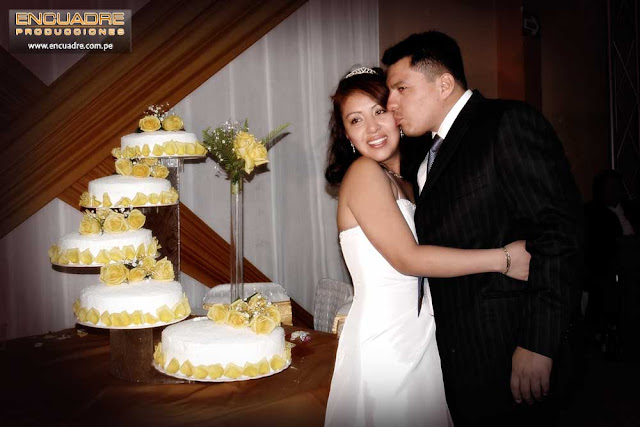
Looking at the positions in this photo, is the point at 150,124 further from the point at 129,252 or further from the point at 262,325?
the point at 262,325

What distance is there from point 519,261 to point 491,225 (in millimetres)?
142

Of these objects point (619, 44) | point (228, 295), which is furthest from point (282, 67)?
point (619, 44)

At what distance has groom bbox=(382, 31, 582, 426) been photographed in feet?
5.41

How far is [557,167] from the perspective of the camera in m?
1.67

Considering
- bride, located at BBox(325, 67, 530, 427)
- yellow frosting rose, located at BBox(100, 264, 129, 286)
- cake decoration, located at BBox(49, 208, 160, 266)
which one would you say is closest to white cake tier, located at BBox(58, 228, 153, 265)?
cake decoration, located at BBox(49, 208, 160, 266)

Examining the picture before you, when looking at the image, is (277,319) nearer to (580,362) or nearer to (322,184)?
(580,362)

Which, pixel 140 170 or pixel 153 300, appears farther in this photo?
pixel 140 170

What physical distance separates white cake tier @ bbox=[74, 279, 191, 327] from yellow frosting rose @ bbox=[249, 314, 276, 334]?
0.38 metres

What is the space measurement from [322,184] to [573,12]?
13.6ft

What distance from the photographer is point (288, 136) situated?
5117 millimetres

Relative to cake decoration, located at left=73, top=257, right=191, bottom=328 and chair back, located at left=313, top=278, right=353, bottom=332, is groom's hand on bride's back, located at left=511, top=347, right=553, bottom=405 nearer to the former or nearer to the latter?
cake decoration, located at left=73, top=257, right=191, bottom=328

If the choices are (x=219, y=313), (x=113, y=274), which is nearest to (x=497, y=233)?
(x=219, y=313)

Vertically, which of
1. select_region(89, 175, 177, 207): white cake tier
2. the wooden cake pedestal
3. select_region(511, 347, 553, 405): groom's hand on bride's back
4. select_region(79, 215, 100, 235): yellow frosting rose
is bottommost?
the wooden cake pedestal

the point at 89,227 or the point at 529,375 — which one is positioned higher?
the point at 89,227
